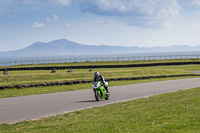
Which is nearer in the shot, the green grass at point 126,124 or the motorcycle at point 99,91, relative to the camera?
the green grass at point 126,124

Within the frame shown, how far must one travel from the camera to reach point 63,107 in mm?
14109

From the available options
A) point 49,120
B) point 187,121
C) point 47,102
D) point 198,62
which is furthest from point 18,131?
point 198,62

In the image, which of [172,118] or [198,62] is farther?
[198,62]

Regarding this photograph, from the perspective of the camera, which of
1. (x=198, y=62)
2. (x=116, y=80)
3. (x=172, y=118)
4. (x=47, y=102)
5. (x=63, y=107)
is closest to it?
(x=172, y=118)

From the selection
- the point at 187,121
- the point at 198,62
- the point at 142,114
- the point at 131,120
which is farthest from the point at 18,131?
the point at 198,62

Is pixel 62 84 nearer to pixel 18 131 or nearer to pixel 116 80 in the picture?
pixel 116 80

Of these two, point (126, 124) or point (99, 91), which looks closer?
point (126, 124)

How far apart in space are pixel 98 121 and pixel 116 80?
2124cm

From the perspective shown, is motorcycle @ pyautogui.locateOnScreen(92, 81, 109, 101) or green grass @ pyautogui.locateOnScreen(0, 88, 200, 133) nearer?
green grass @ pyautogui.locateOnScreen(0, 88, 200, 133)

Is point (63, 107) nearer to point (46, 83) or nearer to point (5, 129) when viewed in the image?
point (5, 129)

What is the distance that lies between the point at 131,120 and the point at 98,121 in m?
1.09

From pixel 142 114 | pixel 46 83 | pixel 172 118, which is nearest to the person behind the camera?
pixel 172 118

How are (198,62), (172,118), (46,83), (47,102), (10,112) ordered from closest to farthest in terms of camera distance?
(172,118) < (10,112) < (47,102) < (46,83) < (198,62)

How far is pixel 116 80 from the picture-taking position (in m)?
30.9
